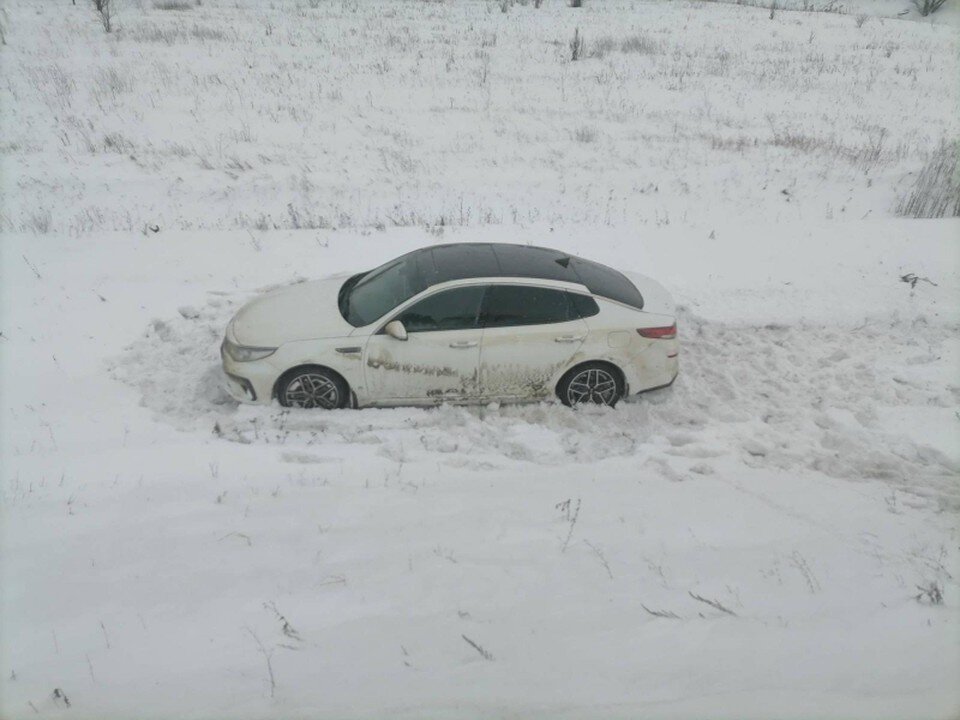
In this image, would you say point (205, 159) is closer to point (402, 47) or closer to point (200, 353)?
point (200, 353)

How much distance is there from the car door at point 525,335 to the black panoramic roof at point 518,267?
22cm

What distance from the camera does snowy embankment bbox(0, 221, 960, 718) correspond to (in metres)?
3.83

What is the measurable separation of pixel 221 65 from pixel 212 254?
40.7ft

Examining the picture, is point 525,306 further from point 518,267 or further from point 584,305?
point 584,305

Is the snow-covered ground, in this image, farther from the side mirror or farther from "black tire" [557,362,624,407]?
the side mirror

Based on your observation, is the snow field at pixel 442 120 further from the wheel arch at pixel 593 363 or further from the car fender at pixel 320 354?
the car fender at pixel 320 354

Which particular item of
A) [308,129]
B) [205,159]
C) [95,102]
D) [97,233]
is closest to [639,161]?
[308,129]

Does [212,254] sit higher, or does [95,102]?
[95,102]

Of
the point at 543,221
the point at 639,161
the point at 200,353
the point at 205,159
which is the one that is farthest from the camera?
the point at 639,161

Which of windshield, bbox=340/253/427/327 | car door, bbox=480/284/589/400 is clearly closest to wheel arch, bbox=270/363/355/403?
windshield, bbox=340/253/427/327

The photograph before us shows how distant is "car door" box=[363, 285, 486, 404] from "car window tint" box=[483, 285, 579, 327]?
129 mm

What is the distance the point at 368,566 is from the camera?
4660 millimetres

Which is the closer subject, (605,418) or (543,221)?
(605,418)

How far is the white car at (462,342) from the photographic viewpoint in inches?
257
